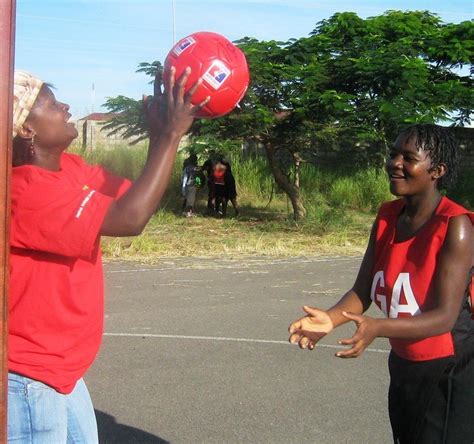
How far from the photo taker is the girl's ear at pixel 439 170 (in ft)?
11.3

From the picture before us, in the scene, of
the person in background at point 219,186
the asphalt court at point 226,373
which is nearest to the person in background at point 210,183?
the person in background at point 219,186

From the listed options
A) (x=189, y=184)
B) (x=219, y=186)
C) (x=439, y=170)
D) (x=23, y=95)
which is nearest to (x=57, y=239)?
(x=23, y=95)

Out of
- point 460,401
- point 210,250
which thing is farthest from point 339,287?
point 460,401

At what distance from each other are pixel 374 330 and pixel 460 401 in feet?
1.66

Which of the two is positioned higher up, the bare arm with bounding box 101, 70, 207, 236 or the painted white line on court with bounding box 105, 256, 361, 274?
the bare arm with bounding box 101, 70, 207, 236

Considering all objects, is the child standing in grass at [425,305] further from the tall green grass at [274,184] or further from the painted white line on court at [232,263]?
the tall green grass at [274,184]

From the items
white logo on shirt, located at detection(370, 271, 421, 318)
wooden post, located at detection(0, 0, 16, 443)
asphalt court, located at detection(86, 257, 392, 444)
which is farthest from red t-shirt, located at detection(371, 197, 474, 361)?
asphalt court, located at detection(86, 257, 392, 444)

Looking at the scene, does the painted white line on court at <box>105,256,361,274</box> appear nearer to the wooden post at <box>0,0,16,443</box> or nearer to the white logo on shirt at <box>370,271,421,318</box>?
the white logo on shirt at <box>370,271,421,318</box>

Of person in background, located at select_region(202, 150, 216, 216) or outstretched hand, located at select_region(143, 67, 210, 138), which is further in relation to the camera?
person in background, located at select_region(202, 150, 216, 216)

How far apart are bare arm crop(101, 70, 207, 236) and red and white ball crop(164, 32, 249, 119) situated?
0.31 ft

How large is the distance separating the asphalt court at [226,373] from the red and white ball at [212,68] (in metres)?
2.94

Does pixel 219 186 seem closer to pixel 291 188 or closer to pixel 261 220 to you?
pixel 261 220

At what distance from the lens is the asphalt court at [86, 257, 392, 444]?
5.81m

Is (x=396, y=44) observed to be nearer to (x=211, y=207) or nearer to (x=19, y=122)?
(x=211, y=207)
